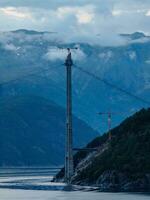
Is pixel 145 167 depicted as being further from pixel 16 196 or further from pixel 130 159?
pixel 16 196

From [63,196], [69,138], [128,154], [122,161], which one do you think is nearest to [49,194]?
[63,196]

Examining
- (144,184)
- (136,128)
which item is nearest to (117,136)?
(136,128)

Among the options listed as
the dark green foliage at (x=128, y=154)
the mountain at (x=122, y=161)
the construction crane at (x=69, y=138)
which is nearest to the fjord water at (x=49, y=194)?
the construction crane at (x=69, y=138)

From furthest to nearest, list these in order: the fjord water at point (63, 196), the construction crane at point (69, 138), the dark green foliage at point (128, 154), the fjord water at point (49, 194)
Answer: the construction crane at point (69, 138) < the dark green foliage at point (128, 154) < the fjord water at point (49, 194) < the fjord water at point (63, 196)

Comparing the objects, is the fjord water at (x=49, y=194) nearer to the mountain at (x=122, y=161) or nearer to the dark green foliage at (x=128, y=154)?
the mountain at (x=122, y=161)

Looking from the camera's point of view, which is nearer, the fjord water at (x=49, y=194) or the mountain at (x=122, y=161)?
the fjord water at (x=49, y=194)

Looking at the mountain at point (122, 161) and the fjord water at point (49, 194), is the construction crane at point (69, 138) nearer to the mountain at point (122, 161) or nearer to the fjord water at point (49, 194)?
the mountain at point (122, 161)

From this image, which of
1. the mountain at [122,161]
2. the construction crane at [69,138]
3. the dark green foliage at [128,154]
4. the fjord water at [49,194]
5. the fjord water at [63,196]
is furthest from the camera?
the construction crane at [69,138]

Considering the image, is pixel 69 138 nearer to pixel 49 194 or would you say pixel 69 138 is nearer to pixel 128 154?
pixel 128 154

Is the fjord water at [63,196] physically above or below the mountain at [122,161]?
below
